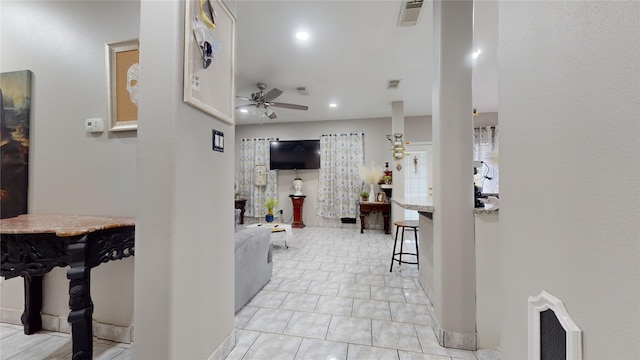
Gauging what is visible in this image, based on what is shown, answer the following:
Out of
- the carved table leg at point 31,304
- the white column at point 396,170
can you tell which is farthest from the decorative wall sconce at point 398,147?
the carved table leg at point 31,304

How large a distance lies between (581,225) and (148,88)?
1.55 metres

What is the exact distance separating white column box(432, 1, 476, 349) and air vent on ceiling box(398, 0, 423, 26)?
456mm

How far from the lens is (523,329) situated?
74 centimetres

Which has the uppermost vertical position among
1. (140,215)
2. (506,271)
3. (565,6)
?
(565,6)

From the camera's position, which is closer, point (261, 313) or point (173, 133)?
point (173, 133)

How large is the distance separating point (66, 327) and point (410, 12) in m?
3.65

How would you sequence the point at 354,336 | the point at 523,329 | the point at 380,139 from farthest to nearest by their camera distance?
the point at 380,139 < the point at 354,336 < the point at 523,329

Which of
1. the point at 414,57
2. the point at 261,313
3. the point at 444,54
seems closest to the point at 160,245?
the point at 261,313

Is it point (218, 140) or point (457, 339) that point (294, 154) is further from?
point (457, 339)

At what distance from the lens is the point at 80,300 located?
3.88 ft

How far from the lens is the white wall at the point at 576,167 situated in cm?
43

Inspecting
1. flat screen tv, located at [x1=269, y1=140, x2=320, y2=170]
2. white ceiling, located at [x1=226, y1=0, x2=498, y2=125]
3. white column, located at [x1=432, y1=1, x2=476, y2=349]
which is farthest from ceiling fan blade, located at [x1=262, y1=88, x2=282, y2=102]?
flat screen tv, located at [x1=269, y1=140, x2=320, y2=170]

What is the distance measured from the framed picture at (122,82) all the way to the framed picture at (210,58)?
0.61 meters

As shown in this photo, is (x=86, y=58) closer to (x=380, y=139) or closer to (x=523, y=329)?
(x=523, y=329)
